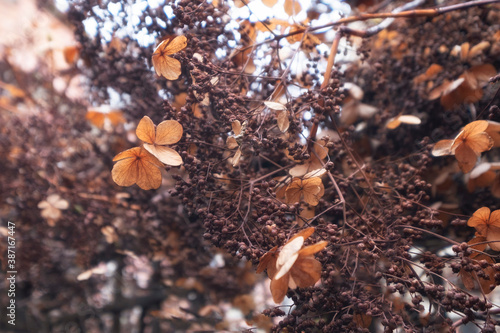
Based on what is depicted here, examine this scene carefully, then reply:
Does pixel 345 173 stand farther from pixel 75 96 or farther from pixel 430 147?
pixel 75 96

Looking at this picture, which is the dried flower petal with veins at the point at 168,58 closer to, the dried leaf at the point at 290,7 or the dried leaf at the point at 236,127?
the dried leaf at the point at 236,127

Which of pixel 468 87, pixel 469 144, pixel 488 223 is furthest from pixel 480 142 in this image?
pixel 468 87

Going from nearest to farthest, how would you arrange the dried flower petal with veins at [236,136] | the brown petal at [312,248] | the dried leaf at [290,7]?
1. the brown petal at [312,248]
2. the dried flower petal with veins at [236,136]
3. the dried leaf at [290,7]

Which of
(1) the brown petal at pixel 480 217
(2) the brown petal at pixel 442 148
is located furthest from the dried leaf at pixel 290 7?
(1) the brown petal at pixel 480 217

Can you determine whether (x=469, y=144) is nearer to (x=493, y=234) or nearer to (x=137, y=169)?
(x=493, y=234)

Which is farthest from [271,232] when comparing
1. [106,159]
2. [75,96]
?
[75,96]

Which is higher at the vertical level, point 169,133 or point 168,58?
point 168,58

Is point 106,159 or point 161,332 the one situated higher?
point 106,159
